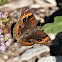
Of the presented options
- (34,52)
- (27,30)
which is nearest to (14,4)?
(27,30)

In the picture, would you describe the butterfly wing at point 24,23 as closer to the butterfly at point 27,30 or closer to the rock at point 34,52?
the butterfly at point 27,30

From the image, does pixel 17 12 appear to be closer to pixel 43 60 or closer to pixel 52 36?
pixel 52 36

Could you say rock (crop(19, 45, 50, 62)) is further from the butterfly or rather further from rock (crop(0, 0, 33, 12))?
rock (crop(0, 0, 33, 12))

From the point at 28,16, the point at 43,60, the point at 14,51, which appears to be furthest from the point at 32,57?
the point at 28,16

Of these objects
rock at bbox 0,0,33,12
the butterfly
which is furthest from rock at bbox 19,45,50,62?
rock at bbox 0,0,33,12

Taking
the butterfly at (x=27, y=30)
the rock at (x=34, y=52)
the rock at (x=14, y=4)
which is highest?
the rock at (x=14, y=4)

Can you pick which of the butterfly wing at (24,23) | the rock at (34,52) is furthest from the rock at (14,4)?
the rock at (34,52)
